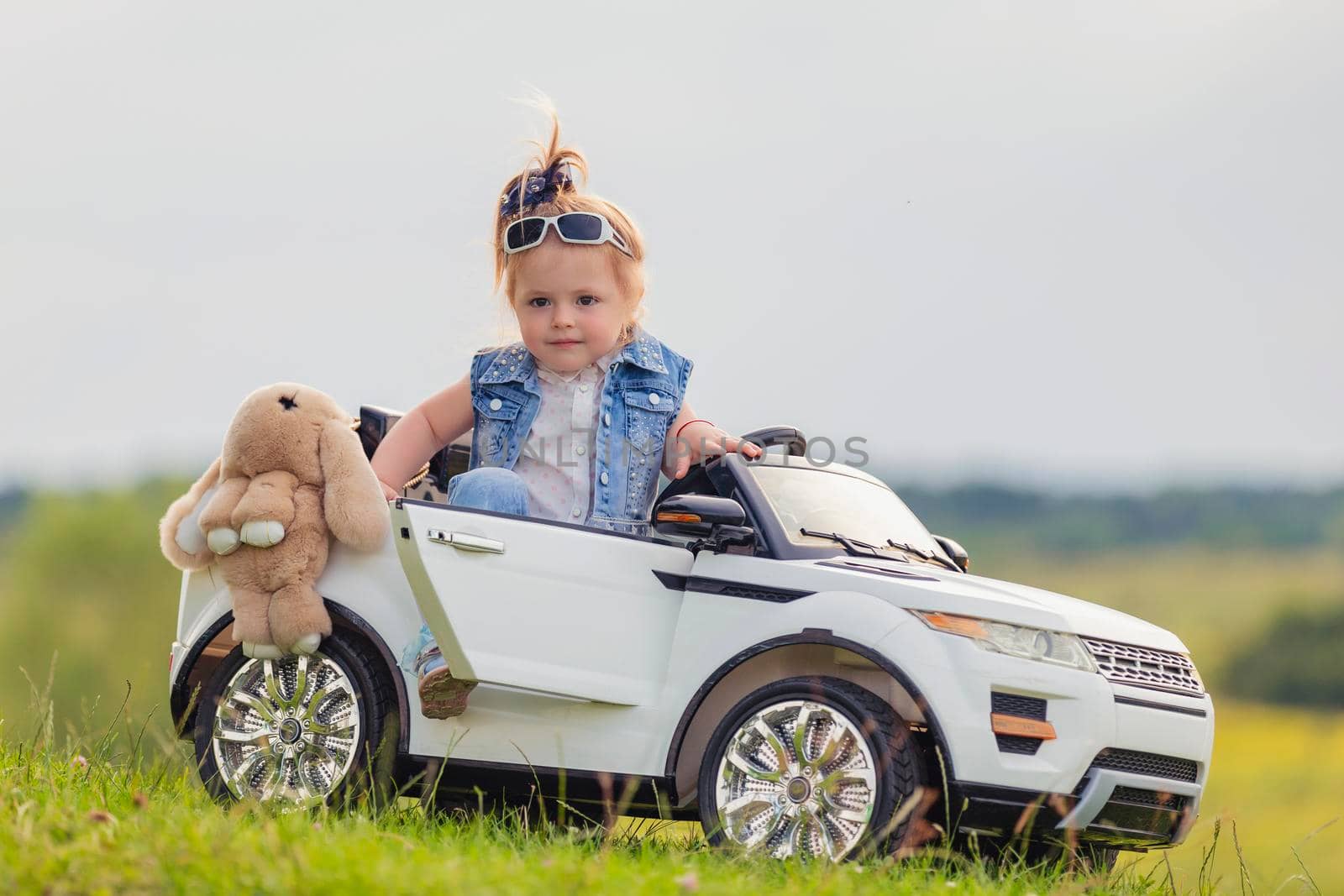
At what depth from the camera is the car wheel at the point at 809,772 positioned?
516 cm

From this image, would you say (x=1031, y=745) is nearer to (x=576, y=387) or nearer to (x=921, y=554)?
(x=921, y=554)

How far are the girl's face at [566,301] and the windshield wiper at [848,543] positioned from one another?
1.27 meters

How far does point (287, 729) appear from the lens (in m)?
6.00

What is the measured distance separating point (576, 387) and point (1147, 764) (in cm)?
274

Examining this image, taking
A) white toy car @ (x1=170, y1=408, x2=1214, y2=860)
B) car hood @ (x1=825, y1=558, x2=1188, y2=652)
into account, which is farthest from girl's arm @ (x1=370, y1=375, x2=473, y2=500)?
car hood @ (x1=825, y1=558, x2=1188, y2=652)

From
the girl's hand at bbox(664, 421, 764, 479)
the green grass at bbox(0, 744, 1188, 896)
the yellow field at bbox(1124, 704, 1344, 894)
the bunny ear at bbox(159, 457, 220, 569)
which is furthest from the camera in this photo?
the yellow field at bbox(1124, 704, 1344, 894)

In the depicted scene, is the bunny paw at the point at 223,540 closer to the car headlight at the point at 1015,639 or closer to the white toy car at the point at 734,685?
the white toy car at the point at 734,685

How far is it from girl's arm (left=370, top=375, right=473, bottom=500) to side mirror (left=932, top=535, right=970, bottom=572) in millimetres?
2193

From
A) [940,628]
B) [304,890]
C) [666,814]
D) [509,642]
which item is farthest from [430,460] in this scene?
[304,890]

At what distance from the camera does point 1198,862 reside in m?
6.14

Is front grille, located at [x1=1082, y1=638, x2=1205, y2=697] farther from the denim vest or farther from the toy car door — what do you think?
the denim vest

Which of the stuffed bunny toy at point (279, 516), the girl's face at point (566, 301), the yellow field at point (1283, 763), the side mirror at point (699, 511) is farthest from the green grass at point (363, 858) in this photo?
the yellow field at point (1283, 763)

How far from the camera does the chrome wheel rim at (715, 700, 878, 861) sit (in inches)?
205

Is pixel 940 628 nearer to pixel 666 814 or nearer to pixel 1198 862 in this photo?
pixel 666 814
